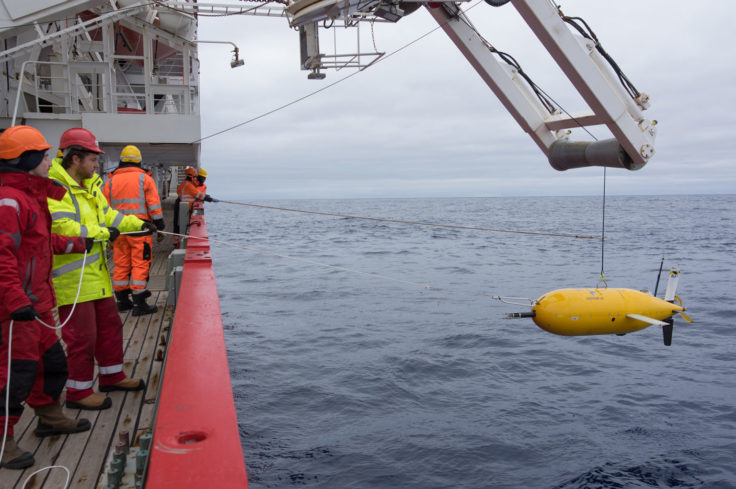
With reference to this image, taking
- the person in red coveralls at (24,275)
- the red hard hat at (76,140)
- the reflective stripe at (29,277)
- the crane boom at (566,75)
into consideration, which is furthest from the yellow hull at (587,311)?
the reflective stripe at (29,277)

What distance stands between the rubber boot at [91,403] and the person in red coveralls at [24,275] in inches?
19.3

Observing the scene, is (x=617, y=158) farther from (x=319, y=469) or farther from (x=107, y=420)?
(x=107, y=420)

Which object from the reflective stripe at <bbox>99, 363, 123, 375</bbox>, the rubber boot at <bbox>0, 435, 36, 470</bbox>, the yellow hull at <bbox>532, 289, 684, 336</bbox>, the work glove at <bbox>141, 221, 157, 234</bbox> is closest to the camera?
the rubber boot at <bbox>0, 435, 36, 470</bbox>

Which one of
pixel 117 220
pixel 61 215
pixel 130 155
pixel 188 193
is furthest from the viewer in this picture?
pixel 188 193

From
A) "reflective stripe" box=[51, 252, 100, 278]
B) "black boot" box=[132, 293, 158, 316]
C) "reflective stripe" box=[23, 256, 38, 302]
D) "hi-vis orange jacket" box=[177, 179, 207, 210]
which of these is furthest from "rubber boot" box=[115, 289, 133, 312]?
"hi-vis orange jacket" box=[177, 179, 207, 210]

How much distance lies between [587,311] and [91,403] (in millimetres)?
4900

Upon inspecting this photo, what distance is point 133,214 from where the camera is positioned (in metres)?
5.75

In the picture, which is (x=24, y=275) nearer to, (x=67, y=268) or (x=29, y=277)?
(x=29, y=277)

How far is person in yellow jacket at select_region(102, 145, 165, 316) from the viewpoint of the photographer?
5625mm

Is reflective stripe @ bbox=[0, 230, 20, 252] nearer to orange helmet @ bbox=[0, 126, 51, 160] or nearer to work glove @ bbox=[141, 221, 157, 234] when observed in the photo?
orange helmet @ bbox=[0, 126, 51, 160]

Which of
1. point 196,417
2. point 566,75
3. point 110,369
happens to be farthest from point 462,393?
point 196,417

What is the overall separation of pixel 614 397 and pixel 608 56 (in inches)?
189

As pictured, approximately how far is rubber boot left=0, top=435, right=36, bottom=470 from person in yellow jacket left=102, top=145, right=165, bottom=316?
9.39 ft

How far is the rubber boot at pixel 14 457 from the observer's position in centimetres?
285
